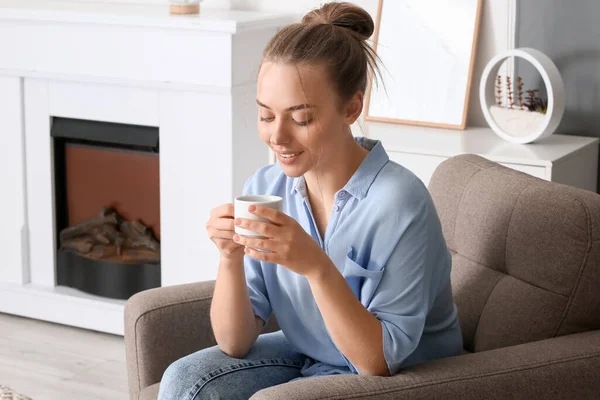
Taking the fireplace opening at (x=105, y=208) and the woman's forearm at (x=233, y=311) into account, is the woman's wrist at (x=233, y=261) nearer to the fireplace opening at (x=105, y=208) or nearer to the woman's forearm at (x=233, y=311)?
the woman's forearm at (x=233, y=311)

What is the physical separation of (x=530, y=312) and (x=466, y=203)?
0.29m

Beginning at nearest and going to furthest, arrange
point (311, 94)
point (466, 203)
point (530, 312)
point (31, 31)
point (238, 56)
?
point (311, 94)
point (530, 312)
point (466, 203)
point (238, 56)
point (31, 31)

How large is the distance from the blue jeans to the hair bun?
636 millimetres

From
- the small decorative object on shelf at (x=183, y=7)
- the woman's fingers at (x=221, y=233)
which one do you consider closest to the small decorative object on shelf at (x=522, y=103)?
the small decorative object on shelf at (x=183, y=7)

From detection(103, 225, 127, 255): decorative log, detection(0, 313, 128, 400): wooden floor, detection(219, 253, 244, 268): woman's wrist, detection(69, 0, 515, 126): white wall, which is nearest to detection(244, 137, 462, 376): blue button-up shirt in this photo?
detection(219, 253, 244, 268): woman's wrist

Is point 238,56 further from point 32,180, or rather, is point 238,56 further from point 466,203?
point 466,203

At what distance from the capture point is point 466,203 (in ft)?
7.32

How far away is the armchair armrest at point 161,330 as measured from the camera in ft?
7.07

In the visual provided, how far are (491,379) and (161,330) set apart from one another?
0.73 metres

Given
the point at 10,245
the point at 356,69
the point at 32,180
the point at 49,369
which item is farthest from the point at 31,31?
the point at 356,69

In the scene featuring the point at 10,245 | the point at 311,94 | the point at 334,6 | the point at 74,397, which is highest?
the point at 334,6

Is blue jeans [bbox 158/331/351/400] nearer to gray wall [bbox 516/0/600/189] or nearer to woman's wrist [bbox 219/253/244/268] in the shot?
woman's wrist [bbox 219/253/244/268]

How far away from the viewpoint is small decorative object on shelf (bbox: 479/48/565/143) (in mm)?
3035

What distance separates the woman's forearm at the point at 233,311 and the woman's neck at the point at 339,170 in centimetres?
21
